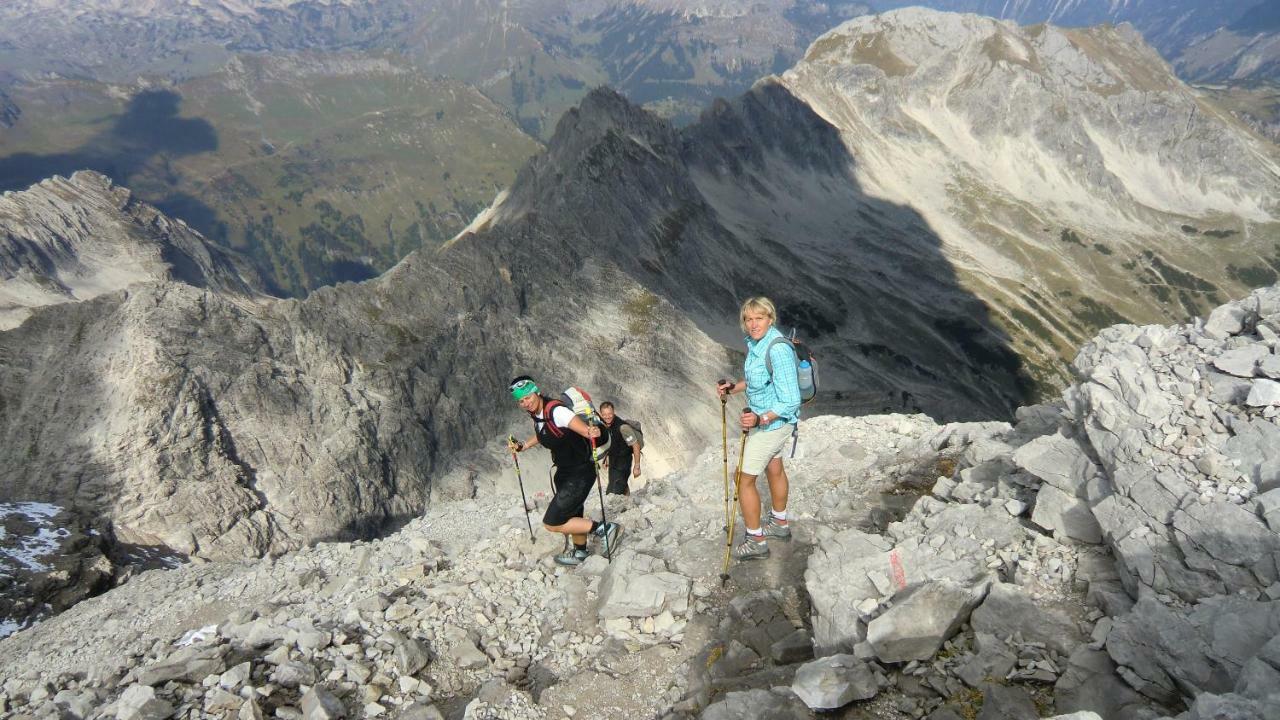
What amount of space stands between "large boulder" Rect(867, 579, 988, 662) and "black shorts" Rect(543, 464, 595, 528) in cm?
603

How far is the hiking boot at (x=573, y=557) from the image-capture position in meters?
13.7

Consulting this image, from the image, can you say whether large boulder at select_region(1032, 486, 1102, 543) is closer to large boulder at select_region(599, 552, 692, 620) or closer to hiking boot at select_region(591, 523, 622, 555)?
large boulder at select_region(599, 552, 692, 620)

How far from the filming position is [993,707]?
7.54m

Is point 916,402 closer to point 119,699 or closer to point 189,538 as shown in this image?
point 189,538

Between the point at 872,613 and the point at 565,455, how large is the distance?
20.3 feet

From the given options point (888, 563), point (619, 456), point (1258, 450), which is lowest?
point (888, 563)

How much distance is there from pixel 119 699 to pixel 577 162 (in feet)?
308

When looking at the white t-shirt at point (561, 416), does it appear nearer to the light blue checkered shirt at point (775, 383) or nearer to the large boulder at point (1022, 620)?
the light blue checkered shirt at point (775, 383)

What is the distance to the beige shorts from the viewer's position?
1175 cm

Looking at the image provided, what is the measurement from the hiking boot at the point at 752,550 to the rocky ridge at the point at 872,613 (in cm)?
20

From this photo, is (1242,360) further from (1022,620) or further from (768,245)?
(768,245)

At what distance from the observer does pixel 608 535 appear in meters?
14.7

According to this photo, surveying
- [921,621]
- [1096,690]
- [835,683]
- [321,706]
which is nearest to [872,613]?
[921,621]

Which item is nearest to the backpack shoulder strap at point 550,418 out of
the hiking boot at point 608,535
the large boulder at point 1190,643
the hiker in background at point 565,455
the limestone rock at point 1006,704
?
the hiker in background at point 565,455
